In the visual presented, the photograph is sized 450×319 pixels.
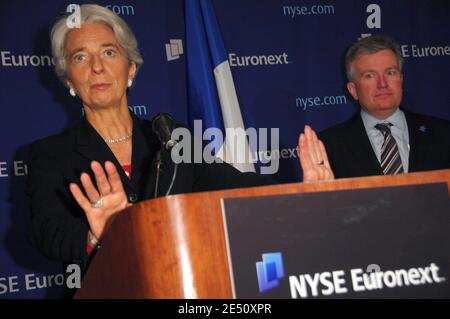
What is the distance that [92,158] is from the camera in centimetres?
254

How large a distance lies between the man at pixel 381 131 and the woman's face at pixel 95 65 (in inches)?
64.6

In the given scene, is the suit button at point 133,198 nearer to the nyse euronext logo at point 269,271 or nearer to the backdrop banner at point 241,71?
the nyse euronext logo at point 269,271

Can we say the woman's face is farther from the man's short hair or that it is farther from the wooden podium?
the man's short hair

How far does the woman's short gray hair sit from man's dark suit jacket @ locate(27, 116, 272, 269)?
30 cm

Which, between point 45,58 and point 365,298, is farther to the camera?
point 45,58

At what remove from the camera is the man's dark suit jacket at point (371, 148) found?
3811 millimetres

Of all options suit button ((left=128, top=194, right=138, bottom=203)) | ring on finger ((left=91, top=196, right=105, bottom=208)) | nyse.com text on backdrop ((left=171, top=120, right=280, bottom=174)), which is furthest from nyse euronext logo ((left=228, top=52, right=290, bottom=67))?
ring on finger ((left=91, top=196, right=105, bottom=208))

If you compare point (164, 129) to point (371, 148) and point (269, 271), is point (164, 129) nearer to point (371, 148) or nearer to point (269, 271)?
point (269, 271)

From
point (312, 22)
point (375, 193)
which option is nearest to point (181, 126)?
point (375, 193)

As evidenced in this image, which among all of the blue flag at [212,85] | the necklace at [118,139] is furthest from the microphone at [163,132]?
the blue flag at [212,85]

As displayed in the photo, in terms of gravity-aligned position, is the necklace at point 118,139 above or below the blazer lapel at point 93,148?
above

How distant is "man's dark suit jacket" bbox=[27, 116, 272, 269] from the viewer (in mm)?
2238
